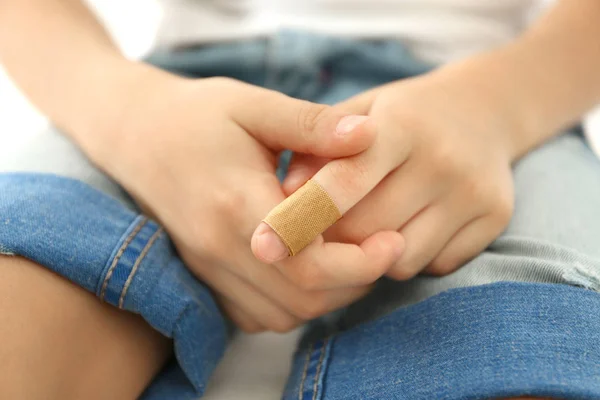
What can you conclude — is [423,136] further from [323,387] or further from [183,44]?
[183,44]

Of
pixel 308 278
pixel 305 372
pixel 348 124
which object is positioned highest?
pixel 348 124

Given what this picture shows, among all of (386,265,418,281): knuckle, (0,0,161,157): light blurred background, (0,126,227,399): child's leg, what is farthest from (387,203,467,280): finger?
(0,0,161,157): light blurred background

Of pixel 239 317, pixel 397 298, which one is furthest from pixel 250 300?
pixel 397 298

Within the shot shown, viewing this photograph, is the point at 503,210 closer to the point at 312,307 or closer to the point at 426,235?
the point at 426,235

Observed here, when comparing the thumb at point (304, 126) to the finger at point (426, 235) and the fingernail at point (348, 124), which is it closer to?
the fingernail at point (348, 124)

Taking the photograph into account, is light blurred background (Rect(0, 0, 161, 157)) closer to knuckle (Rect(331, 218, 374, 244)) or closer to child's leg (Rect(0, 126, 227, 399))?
child's leg (Rect(0, 126, 227, 399))

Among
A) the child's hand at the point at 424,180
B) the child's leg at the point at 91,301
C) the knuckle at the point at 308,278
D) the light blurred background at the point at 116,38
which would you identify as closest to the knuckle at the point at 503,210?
the child's hand at the point at 424,180
